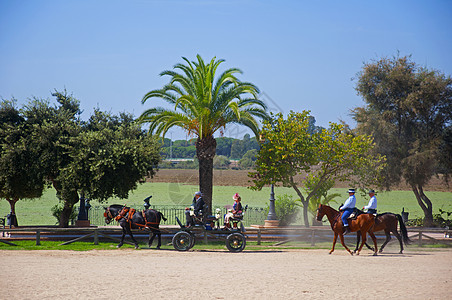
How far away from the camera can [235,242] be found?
2212cm

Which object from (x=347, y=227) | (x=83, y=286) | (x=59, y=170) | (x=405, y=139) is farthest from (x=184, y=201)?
(x=83, y=286)

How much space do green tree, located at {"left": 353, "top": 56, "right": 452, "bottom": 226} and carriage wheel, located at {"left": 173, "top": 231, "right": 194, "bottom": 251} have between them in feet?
61.6

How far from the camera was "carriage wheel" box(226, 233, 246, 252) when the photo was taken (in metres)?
21.9

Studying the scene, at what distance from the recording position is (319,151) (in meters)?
31.5

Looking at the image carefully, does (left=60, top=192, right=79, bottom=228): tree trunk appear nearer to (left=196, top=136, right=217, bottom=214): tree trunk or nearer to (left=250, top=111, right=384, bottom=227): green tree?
(left=196, top=136, right=217, bottom=214): tree trunk

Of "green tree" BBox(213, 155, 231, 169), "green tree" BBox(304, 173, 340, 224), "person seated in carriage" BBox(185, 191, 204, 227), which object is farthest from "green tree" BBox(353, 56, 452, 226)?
"green tree" BBox(213, 155, 231, 169)

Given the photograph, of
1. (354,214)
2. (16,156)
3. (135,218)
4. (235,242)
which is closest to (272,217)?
(235,242)

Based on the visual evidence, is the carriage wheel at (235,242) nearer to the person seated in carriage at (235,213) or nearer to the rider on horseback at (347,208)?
the person seated in carriage at (235,213)

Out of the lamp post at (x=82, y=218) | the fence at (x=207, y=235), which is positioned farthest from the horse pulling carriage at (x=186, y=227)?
the lamp post at (x=82, y=218)

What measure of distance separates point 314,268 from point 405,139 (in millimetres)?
22792

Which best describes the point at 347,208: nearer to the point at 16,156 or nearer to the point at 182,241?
the point at 182,241

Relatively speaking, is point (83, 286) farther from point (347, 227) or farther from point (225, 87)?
point (225, 87)

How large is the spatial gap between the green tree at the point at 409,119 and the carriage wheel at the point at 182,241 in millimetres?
18776

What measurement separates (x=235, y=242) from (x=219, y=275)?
710 centimetres
